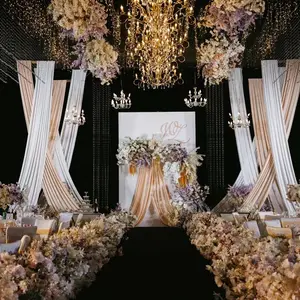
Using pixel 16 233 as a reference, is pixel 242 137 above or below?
above

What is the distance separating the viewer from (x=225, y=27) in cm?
898

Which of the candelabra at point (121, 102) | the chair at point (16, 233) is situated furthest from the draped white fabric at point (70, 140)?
the chair at point (16, 233)

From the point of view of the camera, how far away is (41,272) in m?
3.52

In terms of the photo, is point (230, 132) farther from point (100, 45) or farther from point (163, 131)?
point (100, 45)

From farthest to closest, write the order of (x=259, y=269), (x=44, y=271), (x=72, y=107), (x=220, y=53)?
(x=72, y=107) → (x=220, y=53) → (x=44, y=271) → (x=259, y=269)

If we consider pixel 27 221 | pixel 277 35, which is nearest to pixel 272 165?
pixel 277 35

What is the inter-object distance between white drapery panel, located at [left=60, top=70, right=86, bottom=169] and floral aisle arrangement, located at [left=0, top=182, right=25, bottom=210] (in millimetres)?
2400

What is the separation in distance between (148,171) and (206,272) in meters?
8.55

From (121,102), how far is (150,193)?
7.86ft

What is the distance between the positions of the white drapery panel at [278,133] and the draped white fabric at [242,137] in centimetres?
108

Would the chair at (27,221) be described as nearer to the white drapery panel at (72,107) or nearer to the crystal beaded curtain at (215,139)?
the white drapery panel at (72,107)

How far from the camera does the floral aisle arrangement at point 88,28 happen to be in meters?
8.23

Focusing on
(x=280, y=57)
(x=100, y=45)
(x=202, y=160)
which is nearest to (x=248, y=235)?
(x=100, y=45)

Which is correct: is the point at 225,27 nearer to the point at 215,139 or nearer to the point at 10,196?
the point at 10,196
